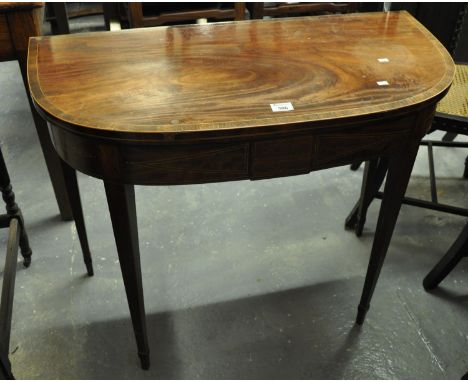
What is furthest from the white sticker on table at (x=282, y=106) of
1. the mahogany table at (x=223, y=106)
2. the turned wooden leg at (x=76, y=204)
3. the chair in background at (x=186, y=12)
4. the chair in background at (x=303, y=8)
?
the chair in background at (x=303, y=8)

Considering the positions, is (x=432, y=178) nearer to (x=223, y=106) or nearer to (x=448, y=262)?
(x=448, y=262)

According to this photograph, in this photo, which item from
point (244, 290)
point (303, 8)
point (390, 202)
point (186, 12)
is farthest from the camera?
point (303, 8)

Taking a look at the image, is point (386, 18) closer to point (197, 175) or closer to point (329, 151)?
point (329, 151)

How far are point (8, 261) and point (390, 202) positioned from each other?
1.02m

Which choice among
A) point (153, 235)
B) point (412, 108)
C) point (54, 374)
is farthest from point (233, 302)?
point (412, 108)

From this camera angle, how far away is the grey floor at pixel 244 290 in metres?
1.21

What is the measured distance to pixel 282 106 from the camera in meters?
0.82

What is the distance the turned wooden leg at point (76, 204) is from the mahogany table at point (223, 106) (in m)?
0.32

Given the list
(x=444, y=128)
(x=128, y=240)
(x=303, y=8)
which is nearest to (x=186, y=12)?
(x=303, y=8)

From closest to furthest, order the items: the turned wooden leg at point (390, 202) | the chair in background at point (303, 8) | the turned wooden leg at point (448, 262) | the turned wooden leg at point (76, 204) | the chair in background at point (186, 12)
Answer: the turned wooden leg at point (390, 202) → the turned wooden leg at point (76, 204) → the turned wooden leg at point (448, 262) → the chair in background at point (186, 12) → the chair in background at point (303, 8)

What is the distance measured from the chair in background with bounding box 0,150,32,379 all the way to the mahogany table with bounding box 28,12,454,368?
32cm

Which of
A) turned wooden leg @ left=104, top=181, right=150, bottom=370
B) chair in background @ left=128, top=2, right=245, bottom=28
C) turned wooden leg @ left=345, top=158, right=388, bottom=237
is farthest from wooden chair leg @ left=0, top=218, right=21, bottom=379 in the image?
turned wooden leg @ left=345, top=158, right=388, bottom=237

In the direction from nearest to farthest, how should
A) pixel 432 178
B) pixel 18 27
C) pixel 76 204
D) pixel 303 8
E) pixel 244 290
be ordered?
pixel 18 27
pixel 76 204
pixel 244 290
pixel 432 178
pixel 303 8

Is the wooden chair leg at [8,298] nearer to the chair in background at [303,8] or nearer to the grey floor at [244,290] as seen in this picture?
the grey floor at [244,290]
